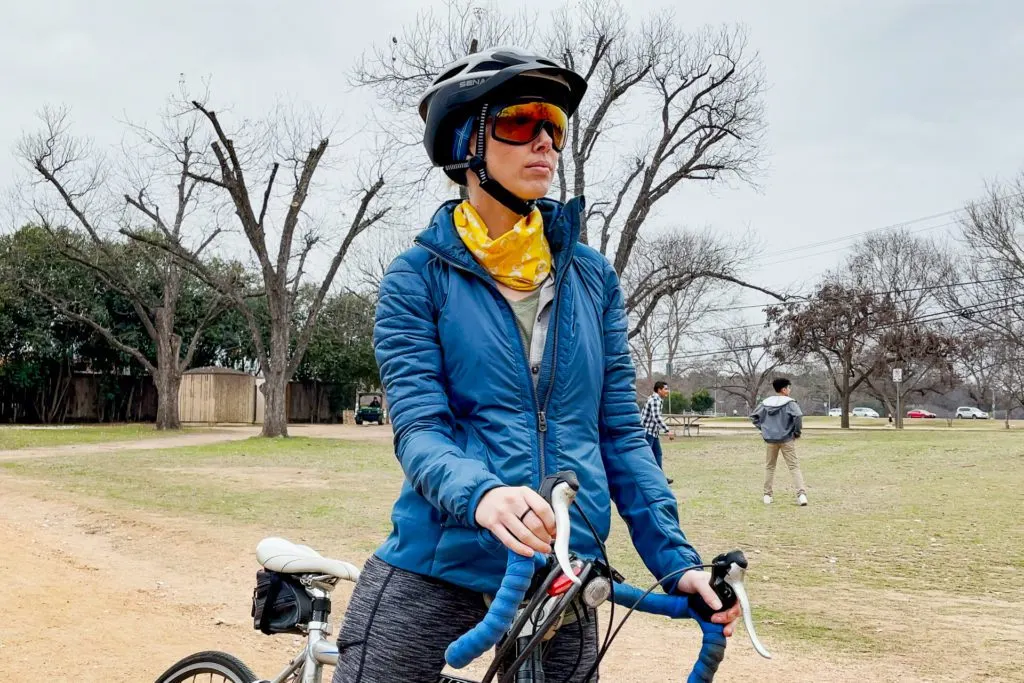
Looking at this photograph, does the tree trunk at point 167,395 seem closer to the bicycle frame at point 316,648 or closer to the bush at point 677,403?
the bicycle frame at point 316,648

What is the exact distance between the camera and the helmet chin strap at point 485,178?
196 cm

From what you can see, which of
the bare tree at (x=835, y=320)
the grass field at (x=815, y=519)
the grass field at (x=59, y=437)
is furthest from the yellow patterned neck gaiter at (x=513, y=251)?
the bare tree at (x=835, y=320)

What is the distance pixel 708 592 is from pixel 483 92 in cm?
107

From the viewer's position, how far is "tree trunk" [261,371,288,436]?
2709cm

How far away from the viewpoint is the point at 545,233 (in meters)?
2.02

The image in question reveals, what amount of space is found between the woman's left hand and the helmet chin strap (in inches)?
32.5

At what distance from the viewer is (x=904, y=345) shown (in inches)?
1661

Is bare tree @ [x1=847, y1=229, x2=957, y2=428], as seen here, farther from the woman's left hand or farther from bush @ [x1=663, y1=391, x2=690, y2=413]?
the woman's left hand

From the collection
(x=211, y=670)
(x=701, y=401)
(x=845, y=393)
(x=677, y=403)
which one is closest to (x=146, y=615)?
(x=211, y=670)

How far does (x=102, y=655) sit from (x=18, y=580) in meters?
2.20

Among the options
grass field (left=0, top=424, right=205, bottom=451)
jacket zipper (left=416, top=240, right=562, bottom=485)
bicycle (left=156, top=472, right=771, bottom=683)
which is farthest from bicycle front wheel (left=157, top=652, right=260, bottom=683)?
grass field (left=0, top=424, right=205, bottom=451)

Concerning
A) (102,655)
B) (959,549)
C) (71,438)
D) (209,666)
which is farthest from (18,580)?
(71,438)

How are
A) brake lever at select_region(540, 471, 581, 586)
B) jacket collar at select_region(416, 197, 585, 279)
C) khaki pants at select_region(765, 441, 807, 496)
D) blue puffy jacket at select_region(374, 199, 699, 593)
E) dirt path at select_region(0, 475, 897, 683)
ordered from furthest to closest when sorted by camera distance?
khaki pants at select_region(765, 441, 807, 496)
dirt path at select_region(0, 475, 897, 683)
jacket collar at select_region(416, 197, 585, 279)
blue puffy jacket at select_region(374, 199, 699, 593)
brake lever at select_region(540, 471, 581, 586)

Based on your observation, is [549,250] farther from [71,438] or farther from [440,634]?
[71,438]
